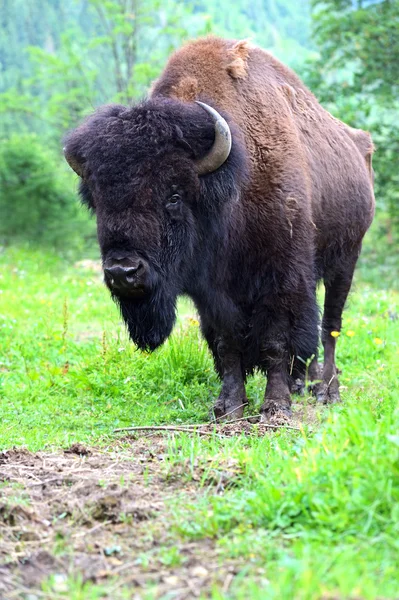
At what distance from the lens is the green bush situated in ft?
56.9

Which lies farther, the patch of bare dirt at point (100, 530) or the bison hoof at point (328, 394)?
the bison hoof at point (328, 394)

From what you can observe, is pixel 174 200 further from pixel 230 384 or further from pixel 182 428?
pixel 230 384

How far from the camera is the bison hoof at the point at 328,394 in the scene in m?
6.78

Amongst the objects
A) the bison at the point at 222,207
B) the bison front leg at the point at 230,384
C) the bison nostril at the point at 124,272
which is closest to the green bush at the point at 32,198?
the bison at the point at 222,207

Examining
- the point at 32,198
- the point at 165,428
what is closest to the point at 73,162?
the point at 165,428

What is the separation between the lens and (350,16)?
58.2ft

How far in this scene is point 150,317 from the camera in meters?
5.46

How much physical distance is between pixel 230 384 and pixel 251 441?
1.39m

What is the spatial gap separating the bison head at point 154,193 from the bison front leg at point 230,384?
2.18ft

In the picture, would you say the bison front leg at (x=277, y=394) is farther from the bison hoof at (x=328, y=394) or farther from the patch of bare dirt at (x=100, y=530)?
the patch of bare dirt at (x=100, y=530)

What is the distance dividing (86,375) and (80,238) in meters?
11.9

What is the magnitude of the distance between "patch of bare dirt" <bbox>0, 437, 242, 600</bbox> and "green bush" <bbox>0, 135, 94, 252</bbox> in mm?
13540

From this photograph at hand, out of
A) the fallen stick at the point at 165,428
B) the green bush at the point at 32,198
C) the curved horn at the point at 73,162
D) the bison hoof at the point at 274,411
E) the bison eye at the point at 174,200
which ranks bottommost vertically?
the green bush at the point at 32,198

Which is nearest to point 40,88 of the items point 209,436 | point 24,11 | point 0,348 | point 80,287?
point 24,11
